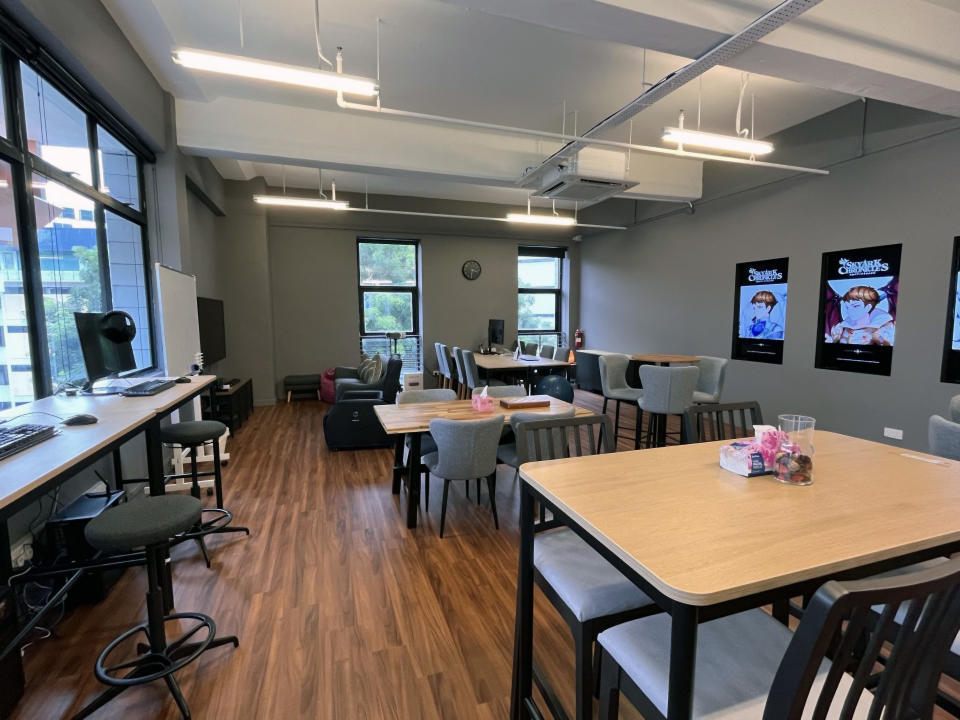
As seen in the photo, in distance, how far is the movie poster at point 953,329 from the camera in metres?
3.74

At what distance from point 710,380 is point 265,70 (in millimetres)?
4669

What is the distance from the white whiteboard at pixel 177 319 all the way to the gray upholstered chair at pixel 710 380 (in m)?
4.77

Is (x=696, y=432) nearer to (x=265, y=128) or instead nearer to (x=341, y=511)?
(x=341, y=511)

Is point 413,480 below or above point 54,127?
below

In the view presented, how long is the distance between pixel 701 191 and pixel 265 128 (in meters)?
5.48

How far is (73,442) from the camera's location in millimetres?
1600

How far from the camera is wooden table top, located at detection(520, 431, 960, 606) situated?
3.02 feet

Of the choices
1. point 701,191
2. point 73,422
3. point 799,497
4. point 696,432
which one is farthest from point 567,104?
point 73,422

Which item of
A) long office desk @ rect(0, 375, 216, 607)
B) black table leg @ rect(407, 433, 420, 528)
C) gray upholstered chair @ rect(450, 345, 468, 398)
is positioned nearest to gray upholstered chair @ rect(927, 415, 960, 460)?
black table leg @ rect(407, 433, 420, 528)

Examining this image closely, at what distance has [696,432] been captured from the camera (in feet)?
6.99

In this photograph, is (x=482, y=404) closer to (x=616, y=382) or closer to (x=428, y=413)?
(x=428, y=413)

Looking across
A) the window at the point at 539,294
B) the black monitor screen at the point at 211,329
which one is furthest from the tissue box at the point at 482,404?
the window at the point at 539,294

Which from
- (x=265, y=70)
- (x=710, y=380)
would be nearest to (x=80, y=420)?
(x=265, y=70)

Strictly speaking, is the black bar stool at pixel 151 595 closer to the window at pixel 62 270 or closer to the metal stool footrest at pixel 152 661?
the metal stool footrest at pixel 152 661
